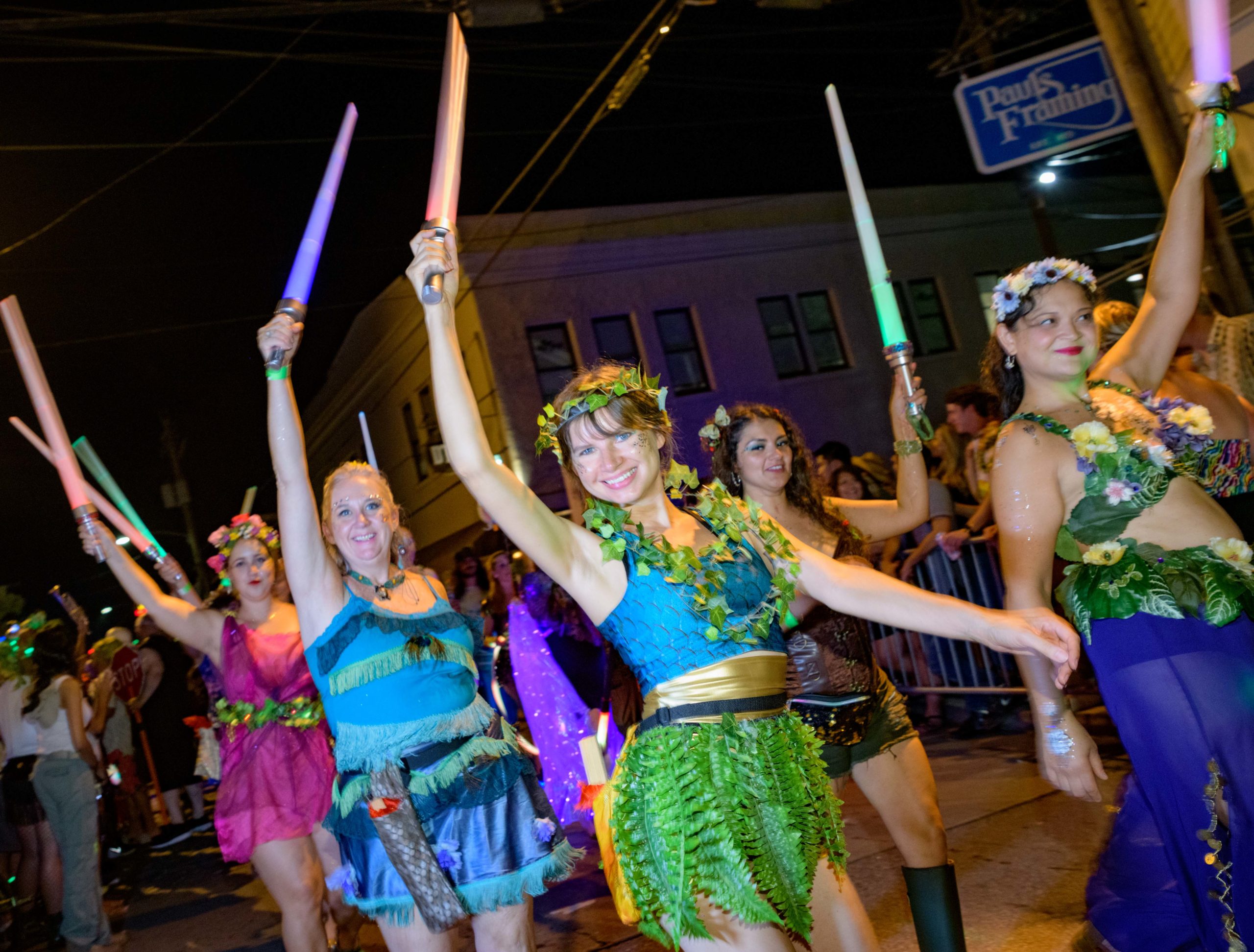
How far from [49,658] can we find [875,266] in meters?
6.33

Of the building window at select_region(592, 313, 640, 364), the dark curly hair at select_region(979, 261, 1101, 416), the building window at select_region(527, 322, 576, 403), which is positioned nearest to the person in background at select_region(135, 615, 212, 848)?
the dark curly hair at select_region(979, 261, 1101, 416)

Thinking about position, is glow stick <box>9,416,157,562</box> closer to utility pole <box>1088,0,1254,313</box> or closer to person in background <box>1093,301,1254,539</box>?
person in background <box>1093,301,1254,539</box>

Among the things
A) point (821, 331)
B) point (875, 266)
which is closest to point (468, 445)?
point (875, 266)

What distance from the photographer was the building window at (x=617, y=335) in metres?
19.8

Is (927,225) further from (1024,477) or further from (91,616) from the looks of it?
(91,616)

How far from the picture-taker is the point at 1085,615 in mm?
2893

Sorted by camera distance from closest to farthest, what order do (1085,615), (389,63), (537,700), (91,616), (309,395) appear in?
(1085,615) < (537,700) < (389,63) < (309,395) < (91,616)

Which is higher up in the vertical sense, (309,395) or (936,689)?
(309,395)

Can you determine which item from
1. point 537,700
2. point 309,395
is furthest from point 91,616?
point 537,700

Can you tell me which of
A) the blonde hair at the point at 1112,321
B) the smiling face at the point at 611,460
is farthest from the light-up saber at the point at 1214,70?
the smiling face at the point at 611,460

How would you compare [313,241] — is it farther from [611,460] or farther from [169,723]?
[169,723]

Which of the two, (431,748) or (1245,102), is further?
(1245,102)

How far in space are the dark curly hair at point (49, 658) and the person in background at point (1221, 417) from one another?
6.58m

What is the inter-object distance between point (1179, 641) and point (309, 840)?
3.67 m
